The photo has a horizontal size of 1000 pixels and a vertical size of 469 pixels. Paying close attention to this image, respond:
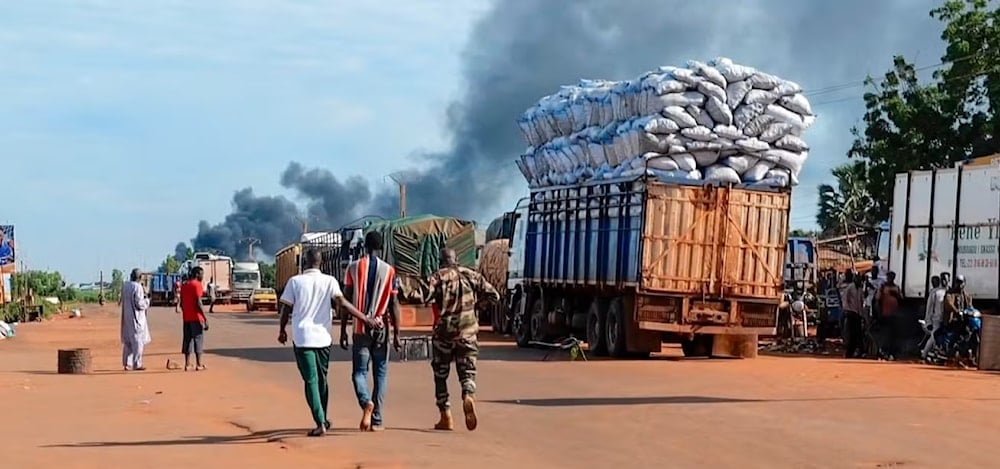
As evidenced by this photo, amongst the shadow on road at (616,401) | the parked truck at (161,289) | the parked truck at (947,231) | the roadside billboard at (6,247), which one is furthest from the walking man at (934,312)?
the parked truck at (161,289)

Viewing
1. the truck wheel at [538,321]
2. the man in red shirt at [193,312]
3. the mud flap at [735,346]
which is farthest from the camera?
the truck wheel at [538,321]

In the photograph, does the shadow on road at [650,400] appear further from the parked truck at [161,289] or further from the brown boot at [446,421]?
the parked truck at [161,289]

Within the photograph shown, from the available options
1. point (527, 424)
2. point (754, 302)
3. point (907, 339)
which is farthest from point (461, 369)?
point (907, 339)

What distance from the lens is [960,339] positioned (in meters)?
22.7

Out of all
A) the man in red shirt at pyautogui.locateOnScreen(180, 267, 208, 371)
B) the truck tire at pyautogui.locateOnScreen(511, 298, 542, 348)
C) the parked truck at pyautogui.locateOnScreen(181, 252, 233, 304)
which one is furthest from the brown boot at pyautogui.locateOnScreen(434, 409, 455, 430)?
the parked truck at pyautogui.locateOnScreen(181, 252, 233, 304)

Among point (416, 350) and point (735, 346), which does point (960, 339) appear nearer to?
point (735, 346)

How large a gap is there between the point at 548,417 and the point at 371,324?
8.46 feet

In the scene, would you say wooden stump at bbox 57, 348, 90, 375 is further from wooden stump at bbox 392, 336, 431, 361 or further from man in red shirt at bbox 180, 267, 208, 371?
wooden stump at bbox 392, 336, 431, 361

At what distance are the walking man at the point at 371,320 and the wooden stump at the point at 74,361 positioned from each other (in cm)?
1031

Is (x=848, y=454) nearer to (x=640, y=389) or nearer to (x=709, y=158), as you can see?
(x=640, y=389)

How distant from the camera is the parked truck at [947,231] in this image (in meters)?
23.4

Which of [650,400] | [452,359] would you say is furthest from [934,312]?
[452,359]

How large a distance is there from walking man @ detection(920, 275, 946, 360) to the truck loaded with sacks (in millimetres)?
2420

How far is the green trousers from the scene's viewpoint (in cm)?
1213
